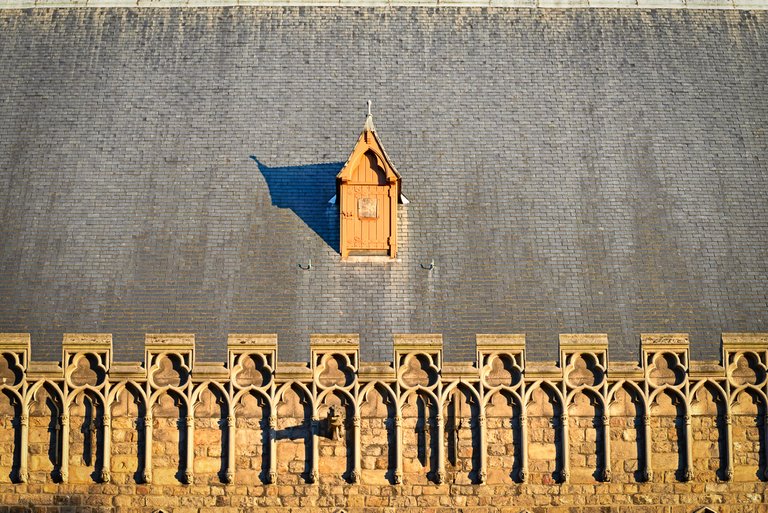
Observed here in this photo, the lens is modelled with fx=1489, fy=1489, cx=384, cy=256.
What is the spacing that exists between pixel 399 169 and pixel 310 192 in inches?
92.9


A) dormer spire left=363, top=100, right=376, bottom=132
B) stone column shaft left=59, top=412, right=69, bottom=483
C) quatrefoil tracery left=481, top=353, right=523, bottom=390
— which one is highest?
dormer spire left=363, top=100, right=376, bottom=132

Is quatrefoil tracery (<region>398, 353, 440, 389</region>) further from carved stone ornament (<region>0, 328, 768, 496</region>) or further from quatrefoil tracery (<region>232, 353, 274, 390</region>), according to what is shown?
quatrefoil tracery (<region>232, 353, 274, 390</region>)

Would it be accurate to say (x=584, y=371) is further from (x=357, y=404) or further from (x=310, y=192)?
(x=310, y=192)

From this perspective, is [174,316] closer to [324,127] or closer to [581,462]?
[324,127]

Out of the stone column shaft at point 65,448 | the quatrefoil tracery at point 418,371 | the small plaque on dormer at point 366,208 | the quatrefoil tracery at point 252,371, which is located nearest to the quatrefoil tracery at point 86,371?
the stone column shaft at point 65,448

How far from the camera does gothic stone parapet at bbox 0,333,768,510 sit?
3133 cm

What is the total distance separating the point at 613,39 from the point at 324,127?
867 cm

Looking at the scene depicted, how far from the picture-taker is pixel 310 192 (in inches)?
1435

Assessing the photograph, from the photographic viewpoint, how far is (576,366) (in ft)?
104

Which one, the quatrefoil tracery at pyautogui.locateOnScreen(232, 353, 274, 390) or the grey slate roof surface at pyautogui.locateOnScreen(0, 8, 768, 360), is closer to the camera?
the quatrefoil tracery at pyautogui.locateOnScreen(232, 353, 274, 390)

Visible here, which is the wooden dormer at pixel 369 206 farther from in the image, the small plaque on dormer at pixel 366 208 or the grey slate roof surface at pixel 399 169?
the grey slate roof surface at pixel 399 169

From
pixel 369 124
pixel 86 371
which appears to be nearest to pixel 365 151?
pixel 369 124

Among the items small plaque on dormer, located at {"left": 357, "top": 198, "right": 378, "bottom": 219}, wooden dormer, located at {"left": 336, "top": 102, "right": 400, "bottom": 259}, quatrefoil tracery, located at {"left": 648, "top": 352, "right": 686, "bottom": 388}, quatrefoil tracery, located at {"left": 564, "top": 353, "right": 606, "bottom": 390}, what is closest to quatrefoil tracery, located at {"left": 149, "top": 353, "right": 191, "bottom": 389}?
wooden dormer, located at {"left": 336, "top": 102, "right": 400, "bottom": 259}

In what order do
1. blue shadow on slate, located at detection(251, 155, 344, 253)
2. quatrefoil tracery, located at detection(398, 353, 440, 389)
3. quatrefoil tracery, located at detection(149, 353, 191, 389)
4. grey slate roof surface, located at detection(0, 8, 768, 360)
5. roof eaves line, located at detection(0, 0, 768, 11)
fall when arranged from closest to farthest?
quatrefoil tracery, located at detection(398, 353, 440, 389) → quatrefoil tracery, located at detection(149, 353, 191, 389) → grey slate roof surface, located at detection(0, 8, 768, 360) → blue shadow on slate, located at detection(251, 155, 344, 253) → roof eaves line, located at detection(0, 0, 768, 11)
